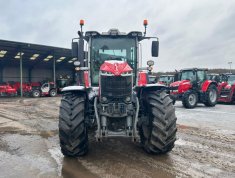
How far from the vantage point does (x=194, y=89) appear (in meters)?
14.4

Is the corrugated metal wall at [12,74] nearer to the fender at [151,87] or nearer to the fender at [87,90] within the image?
the fender at [87,90]

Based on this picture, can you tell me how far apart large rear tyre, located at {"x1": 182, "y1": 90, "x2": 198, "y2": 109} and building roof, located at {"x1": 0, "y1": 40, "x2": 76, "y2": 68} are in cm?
1801

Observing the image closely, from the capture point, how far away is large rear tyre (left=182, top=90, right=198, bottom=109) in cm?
1379

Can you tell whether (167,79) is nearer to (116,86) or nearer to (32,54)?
(32,54)

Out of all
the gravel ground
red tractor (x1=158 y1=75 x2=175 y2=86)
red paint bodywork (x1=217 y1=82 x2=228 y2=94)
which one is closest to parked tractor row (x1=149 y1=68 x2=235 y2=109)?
red paint bodywork (x1=217 y1=82 x2=228 y2=94)

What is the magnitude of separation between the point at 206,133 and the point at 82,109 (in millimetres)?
4064

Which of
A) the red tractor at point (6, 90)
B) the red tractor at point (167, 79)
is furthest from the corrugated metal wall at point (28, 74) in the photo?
the red tractor at point (167, 79)

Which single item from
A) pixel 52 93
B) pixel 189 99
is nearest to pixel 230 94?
pixel 189 99

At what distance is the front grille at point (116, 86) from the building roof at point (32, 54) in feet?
72.3

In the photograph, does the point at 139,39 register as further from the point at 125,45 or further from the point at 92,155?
the point at 92,155

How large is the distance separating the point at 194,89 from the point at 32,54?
69.5 ft

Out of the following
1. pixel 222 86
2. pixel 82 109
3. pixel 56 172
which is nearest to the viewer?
pixel 56 172

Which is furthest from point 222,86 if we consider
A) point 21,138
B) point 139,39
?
point 21,138

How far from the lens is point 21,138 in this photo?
6.87m
